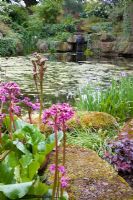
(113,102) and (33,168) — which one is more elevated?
(33,168)

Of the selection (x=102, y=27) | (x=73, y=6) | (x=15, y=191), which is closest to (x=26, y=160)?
(x=15, y=191)

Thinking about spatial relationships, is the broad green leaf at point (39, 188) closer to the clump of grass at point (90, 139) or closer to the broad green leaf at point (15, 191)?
the broad green leaf at point (15, 191)

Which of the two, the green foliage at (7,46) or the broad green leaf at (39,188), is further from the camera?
the green foliage at (7,46)

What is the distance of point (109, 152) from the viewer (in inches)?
126

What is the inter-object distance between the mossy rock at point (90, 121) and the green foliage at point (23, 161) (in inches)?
45.6

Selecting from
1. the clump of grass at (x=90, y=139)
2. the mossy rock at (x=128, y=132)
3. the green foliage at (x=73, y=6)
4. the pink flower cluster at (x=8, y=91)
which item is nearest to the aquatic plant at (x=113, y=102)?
the clump of grass at (x=90, y=139)

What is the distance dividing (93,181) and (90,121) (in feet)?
5.21

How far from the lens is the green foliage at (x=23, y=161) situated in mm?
1769

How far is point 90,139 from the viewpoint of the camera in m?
3.62

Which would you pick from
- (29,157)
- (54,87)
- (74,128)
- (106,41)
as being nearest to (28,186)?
(29,157)

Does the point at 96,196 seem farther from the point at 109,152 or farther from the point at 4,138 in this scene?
the point at 109,152

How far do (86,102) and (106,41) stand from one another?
1832cm

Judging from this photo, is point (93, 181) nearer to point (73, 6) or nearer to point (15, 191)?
point (15, 191)

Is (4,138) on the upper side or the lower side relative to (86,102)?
upper
